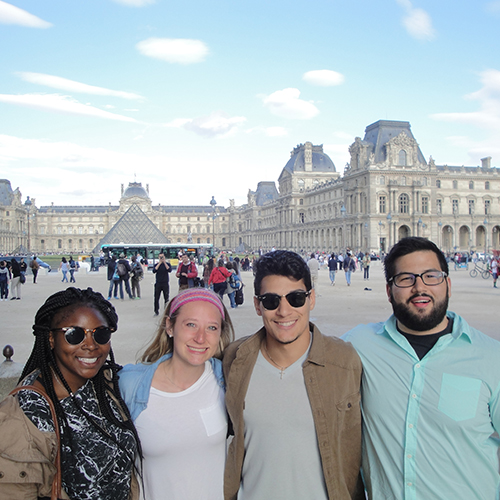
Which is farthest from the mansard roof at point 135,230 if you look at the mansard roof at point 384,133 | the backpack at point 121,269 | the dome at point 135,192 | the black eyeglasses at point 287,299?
the dome at point 135,192

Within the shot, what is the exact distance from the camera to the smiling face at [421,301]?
199 centimetres

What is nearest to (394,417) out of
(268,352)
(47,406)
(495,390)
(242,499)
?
(495,390)

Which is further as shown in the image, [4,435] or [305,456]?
[305,456]

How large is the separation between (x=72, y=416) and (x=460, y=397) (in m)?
1.52

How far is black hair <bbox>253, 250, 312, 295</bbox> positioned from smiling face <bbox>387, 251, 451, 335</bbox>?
16.8 inches

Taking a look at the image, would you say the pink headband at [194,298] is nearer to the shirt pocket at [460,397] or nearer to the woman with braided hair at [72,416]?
the woman with braided hair at [72,416]

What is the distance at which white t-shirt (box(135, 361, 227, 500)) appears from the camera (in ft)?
6.13

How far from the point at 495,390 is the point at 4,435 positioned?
1.82 m

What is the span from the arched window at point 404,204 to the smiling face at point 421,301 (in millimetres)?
50479

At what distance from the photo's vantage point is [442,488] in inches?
70.9

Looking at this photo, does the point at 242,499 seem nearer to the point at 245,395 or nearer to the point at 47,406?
the point at 245,395

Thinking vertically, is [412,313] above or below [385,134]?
below

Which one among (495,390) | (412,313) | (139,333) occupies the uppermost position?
(412,313)

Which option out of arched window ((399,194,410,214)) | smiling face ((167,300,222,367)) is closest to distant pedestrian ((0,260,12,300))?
smiling face ((167,300,222,367))
